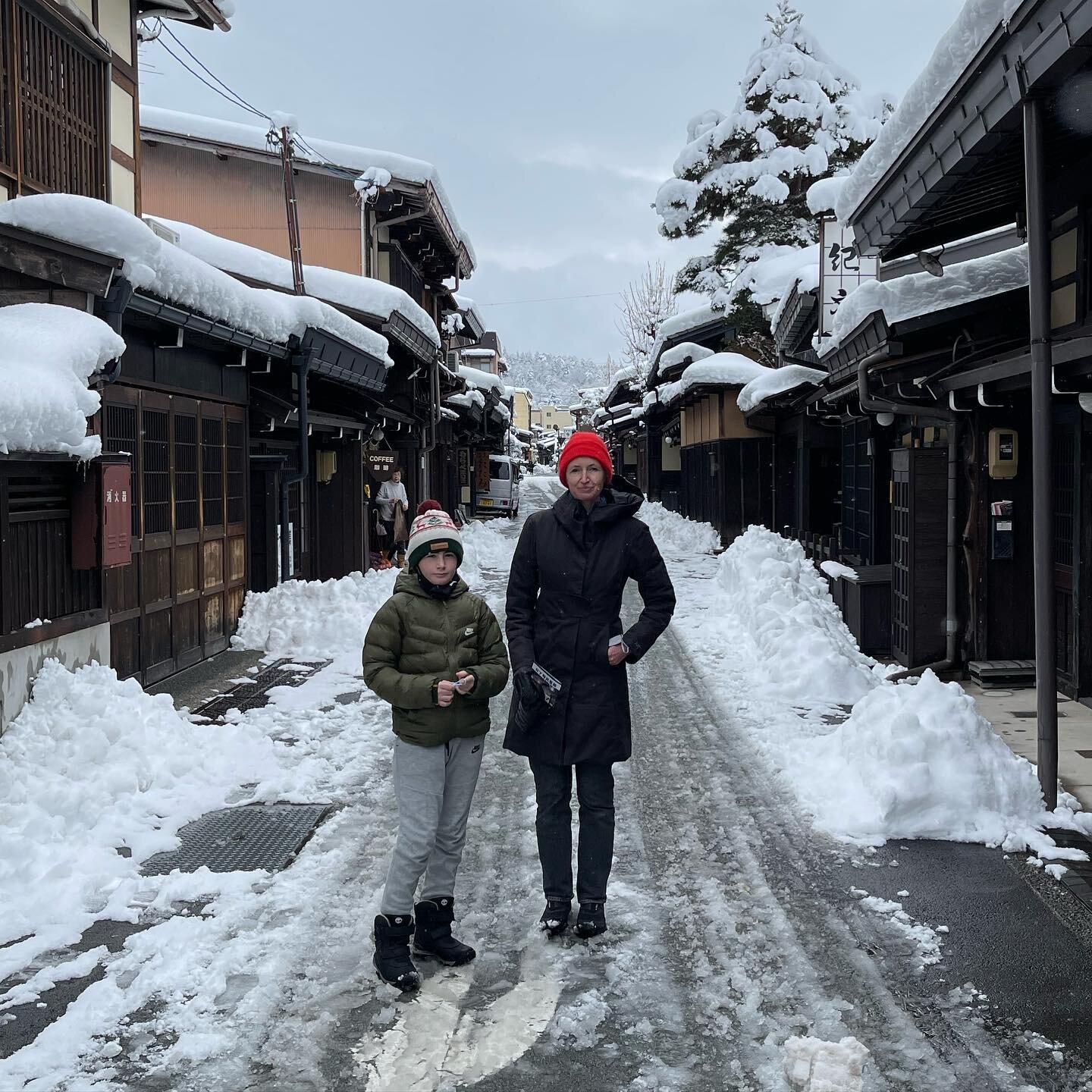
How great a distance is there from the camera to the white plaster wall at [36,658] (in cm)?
646

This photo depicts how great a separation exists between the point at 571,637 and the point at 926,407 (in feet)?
22.7

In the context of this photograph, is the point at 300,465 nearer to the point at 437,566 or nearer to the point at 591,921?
the point at 437,566

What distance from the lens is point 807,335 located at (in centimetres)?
1794

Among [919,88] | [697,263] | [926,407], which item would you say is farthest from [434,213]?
[919,88]

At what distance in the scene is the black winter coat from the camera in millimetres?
4574

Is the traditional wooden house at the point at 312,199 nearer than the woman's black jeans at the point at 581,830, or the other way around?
the woman's black jeans at the point at 581,830

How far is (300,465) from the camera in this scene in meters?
14.0

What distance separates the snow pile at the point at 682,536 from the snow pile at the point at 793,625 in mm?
7222

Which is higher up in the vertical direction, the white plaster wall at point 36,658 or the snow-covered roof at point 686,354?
the snow-covered roof at point 686,354

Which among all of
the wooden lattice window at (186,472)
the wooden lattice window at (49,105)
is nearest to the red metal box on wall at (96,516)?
the wooden lattice window at (49,105)

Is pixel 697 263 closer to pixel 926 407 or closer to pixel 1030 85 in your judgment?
pixel 926 407

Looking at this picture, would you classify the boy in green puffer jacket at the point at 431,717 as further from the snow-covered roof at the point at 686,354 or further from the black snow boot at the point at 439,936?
the snow-covered roof at the point at 686,354

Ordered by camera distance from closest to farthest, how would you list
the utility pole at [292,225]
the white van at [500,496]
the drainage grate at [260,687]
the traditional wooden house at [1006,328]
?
the traditional wooden house at [1006,328] < the drainage grate at [260,687] < the utility pole at [292,225] < the white van at [500,496]

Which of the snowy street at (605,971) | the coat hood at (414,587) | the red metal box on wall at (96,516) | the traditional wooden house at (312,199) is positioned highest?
the traditional wooden house at (312,199)
